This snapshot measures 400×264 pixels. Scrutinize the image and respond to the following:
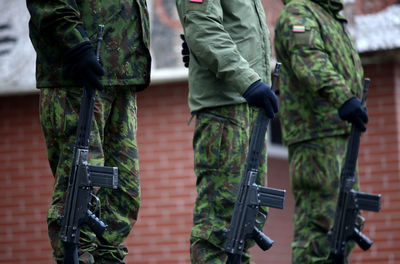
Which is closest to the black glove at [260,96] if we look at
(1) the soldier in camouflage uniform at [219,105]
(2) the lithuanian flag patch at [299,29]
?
(1) the soldier in camouflage uniform at [219,105]

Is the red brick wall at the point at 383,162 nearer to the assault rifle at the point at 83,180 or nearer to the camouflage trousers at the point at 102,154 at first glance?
the camouflage trousers at the point at 102,154

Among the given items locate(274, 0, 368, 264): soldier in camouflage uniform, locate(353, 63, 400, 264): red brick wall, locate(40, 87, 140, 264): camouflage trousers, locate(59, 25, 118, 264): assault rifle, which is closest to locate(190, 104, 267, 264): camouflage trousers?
locate(40, 87, 140, 264): camouflage trousers

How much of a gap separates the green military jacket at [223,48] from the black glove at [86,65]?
0.69m

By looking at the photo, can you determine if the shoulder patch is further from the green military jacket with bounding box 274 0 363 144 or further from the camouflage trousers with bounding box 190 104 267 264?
the green military jacket with bounding box 274 0 363 144

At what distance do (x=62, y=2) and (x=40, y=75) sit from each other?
37 centimetres

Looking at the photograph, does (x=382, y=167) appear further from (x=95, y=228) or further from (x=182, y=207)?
(x=95, y=228)

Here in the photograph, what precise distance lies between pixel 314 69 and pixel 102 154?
179 cm

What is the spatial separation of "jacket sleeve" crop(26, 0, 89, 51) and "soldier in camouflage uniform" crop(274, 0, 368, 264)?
189 cm

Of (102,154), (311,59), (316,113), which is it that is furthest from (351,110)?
(102,154)

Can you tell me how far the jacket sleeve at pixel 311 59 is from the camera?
5051 mm

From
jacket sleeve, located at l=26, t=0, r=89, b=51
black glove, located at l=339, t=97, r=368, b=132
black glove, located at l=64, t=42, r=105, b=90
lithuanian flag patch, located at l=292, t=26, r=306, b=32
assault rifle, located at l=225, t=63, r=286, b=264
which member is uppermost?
jacket sleeve, located at l=26, t=0, r=89, b=51

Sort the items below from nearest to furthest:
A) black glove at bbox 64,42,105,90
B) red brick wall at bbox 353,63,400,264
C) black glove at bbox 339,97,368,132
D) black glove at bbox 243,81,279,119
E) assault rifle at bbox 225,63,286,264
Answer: black glove at bbox 64,42,105,90
black glove at bbox 243,81,279,119
assault rifle at bbox 225,63,286,264
black glove at bbox 339,97,368,132
red brick wall at bbox 353,63,400,264

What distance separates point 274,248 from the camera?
338 inches

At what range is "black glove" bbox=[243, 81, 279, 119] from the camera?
4047 millimetres
